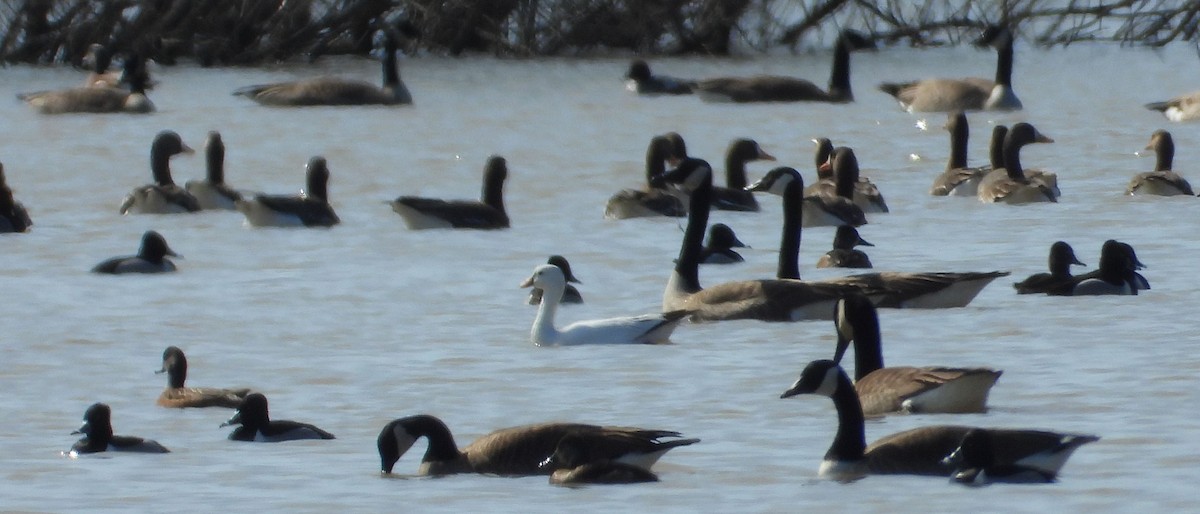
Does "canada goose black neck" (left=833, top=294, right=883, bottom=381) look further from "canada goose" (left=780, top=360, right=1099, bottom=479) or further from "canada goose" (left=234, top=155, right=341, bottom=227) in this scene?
"canada goose" (left=234, top=155, right=341, bottom=227)

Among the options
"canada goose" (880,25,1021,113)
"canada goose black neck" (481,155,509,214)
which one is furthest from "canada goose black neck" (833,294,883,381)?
"canada goose" (880,25,1021,113)

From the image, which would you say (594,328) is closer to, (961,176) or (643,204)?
(643,204)

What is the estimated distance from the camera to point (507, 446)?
29.8 feet

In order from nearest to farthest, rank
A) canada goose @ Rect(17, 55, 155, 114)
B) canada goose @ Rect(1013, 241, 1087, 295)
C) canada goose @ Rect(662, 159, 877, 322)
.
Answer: canada goose @ Rect(662, 159, 877, 322) < canada goose @ Rect(1013, 241, 1087, 295) < canada goose @ Rect(17, 55, 155, 114)

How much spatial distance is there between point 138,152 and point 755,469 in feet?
62.5

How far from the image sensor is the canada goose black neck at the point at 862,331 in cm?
1088

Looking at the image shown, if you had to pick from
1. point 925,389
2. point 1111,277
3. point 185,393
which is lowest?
point 185,393

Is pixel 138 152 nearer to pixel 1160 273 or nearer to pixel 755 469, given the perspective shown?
pixel 1160 273

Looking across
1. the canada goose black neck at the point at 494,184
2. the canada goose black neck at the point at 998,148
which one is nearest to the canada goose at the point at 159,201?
the canada goose black neck at the point at 494,184

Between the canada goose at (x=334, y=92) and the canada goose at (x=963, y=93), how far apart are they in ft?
19.6

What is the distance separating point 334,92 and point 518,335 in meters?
21.2

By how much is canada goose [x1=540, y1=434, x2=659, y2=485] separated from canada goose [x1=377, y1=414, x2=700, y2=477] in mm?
52

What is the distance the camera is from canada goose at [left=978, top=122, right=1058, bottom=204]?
20.1 metres

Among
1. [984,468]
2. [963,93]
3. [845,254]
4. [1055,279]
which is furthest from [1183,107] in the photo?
[984,468]
